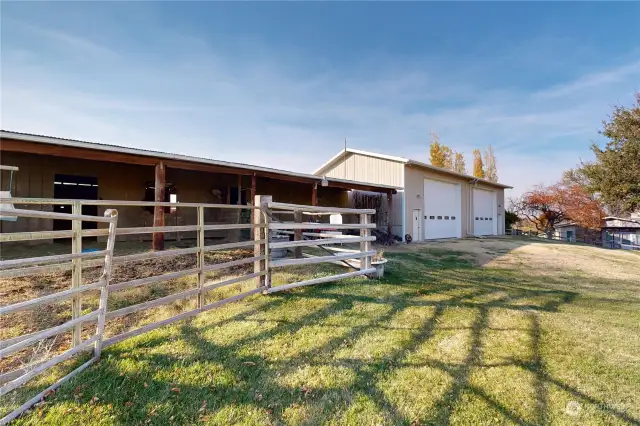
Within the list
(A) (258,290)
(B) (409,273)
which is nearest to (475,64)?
(B) (409,273)

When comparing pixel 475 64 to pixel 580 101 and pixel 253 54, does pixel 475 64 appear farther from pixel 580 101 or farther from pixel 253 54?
pixel 253 54

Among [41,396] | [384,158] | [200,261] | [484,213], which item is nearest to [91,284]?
[41,396]

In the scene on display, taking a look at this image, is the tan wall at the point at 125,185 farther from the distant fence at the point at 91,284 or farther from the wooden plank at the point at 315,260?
the distant fence at the point at 91,284

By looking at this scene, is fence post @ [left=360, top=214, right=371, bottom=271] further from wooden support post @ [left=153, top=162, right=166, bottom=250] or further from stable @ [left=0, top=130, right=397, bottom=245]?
wooden support post @ [left=153, top=162, right=166, bottom=250]

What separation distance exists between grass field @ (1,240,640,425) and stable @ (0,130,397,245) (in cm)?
487

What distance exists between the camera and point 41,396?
2.11m

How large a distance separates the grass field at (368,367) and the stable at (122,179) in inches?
192

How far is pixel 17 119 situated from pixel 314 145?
1518 cm

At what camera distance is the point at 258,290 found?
14.6 feet

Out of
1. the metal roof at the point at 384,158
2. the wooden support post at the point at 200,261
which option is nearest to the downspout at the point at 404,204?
the metal roof at the point at 384,158

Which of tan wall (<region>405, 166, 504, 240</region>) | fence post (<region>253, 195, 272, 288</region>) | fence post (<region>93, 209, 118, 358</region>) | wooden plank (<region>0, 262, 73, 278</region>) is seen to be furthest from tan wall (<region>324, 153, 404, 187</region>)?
wooden plank (<region>0, 262, 73, 278</region>)

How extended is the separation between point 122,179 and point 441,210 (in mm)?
15579

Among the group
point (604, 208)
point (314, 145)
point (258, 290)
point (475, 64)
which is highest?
point (475, 64)

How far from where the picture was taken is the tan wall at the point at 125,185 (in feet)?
27.4
